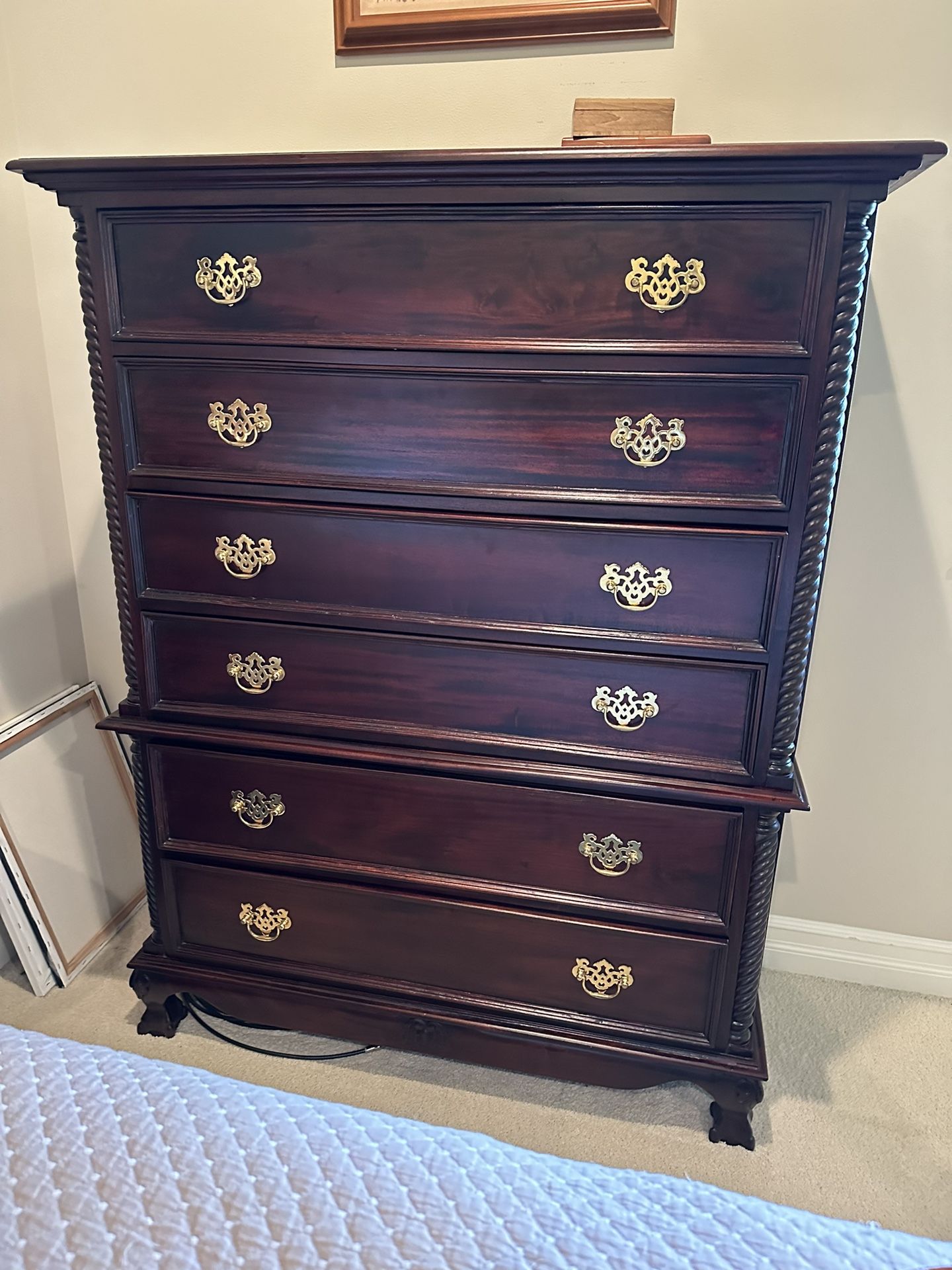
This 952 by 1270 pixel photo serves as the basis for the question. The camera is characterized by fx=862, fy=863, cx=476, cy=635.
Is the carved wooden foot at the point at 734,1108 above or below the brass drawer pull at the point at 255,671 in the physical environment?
below

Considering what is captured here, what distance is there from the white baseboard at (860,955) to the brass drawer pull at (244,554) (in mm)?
1348

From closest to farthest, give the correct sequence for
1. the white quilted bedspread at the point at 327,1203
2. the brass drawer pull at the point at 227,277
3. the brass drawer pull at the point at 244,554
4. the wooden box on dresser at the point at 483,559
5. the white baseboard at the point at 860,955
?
the white quilted bedspread at the point at 327,1203 < the wooden box on dresser at the point at 483,559 < the brass drawer pull at the point at 227,277 < the brass drawer pull at the point at 244,554 < the white baseboard at the point at 860,955

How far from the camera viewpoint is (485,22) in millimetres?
1497

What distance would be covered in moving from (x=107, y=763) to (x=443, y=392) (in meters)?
1.37

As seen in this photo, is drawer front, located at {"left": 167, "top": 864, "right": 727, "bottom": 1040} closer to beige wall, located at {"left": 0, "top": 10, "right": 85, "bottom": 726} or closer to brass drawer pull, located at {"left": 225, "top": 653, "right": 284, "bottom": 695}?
brass drawer pull, located at {"left": 225, "top": 653, "right": 284, "bottom": 695}

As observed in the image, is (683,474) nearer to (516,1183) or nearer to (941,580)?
(941,580)

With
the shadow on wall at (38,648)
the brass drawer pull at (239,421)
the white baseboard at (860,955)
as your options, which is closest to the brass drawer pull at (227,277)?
the brass drawer pull at (239,421)

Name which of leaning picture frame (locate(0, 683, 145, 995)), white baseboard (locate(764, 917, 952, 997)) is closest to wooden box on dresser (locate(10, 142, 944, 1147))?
leaning picture frame (locate(0, 683, 145, 995))

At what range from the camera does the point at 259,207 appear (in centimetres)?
120

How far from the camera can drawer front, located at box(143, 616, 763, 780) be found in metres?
1.31

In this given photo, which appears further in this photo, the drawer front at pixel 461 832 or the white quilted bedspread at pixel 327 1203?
the drawer front at pixel 461 832

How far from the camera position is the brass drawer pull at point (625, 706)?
1318 millimetres

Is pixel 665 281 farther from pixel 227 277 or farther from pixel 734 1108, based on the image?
pixel 734 1108

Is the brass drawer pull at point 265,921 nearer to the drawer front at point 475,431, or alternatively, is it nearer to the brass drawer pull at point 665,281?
the drawer front at point 475,431
